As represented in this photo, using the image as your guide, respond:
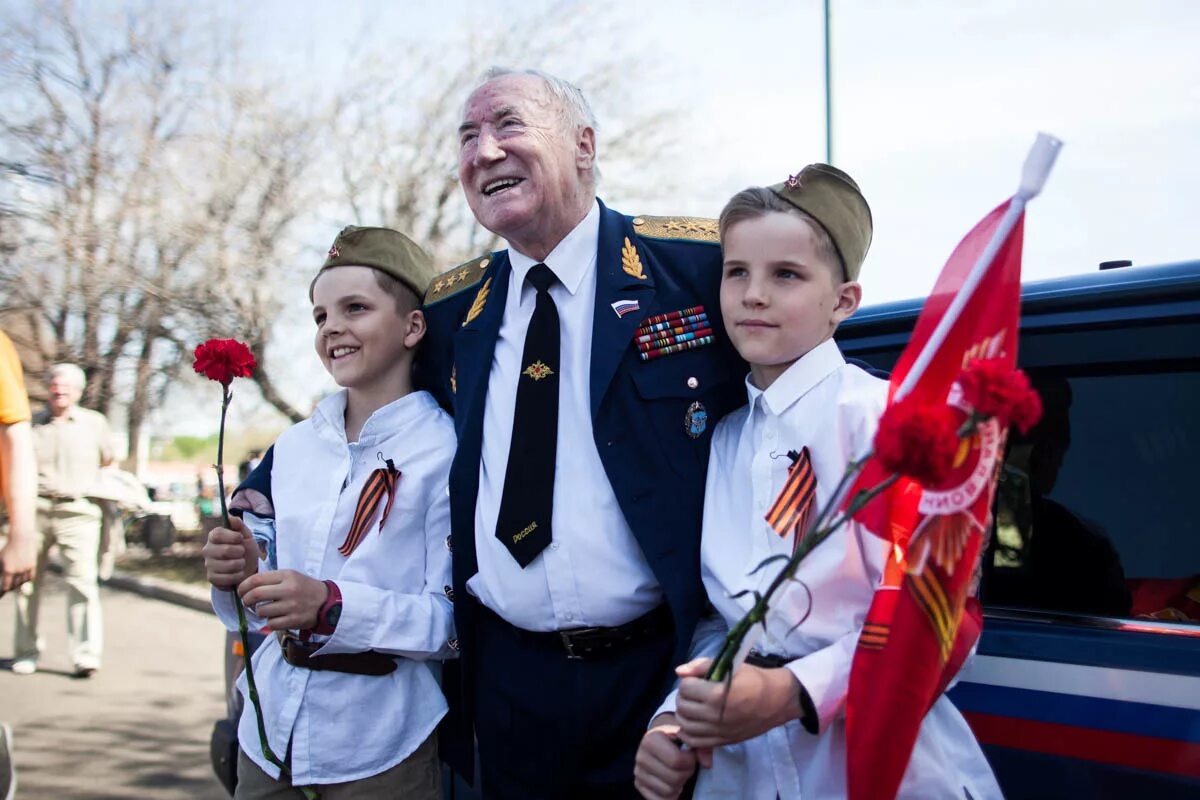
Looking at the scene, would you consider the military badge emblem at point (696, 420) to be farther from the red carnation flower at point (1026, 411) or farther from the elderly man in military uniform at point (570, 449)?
the red carnation flower at point (1026, 411)

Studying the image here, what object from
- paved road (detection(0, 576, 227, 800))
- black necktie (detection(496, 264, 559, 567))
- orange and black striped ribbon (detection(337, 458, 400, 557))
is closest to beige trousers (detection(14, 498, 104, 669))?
paved road (detection(0, 576, 227, 800))

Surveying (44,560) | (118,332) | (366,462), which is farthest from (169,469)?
(366,462)

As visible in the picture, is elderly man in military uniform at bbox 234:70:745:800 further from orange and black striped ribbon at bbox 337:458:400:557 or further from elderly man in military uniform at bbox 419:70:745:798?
orange and black striped ribbon at bbox 337:458:400:557

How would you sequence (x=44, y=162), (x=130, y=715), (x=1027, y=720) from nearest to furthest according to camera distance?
(x=1027, y=720), (x=130, y=715), (x=44, y=162)

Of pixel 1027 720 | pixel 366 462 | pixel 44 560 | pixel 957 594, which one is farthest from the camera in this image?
pixel 44 560

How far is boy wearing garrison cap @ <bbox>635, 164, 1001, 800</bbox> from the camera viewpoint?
1610 millimetres

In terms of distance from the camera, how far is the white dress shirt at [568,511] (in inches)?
81.1

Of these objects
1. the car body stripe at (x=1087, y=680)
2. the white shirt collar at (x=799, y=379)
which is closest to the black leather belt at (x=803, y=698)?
the car body stripe at (x=1087, y=680)

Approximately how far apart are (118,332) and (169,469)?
24.0 metres

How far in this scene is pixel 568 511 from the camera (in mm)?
2102

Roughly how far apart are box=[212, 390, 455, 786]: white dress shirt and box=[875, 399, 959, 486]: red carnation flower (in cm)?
132

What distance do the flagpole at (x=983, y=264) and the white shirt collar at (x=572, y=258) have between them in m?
0.99

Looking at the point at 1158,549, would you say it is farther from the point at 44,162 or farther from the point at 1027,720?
the point at 44,162

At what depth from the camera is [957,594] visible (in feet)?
4.84
